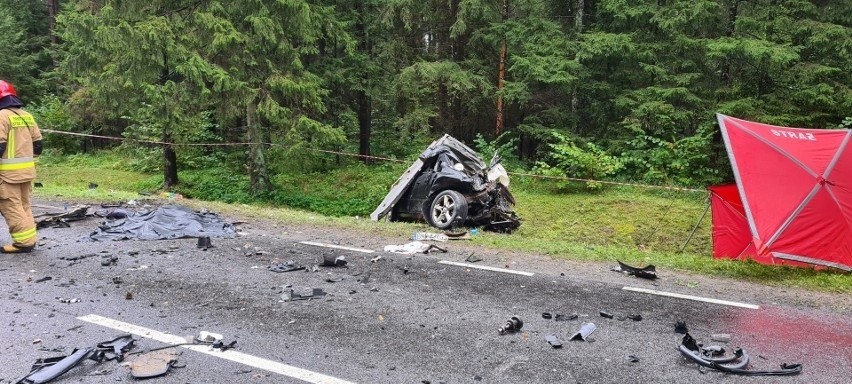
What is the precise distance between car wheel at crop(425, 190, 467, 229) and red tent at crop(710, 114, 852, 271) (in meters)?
4.25

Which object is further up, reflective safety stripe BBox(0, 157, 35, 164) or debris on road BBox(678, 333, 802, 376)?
reflective safety stripe BBox(0, 157, 35, 164)

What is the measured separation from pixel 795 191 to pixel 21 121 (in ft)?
32.6

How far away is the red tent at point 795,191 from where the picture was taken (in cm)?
638

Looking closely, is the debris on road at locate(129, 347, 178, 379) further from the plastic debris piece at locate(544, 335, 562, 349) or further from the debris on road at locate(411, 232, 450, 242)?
the debris on road at locate(411, 232, 450, 242)

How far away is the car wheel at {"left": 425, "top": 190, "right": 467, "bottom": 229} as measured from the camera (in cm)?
916

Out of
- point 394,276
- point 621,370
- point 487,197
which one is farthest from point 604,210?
point 621,370

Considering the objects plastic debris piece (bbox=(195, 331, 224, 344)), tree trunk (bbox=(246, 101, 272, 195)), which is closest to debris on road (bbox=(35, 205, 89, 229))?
plastic debris piece (bbox=(195, 331, 224, 344))

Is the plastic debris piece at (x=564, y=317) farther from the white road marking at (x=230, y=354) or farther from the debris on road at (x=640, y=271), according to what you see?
the white road marking at (x=230, y=354)

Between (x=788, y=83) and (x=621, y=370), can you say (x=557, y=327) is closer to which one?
(x=621, y=370)

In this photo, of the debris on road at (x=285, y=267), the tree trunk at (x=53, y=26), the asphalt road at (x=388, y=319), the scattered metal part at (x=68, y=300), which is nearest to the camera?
the asphalt road at (x=388, y=319)

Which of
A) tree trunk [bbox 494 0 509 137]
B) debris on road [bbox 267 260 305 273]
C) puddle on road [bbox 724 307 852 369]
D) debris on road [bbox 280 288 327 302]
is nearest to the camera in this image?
puddle on road [bbox 724 307 852 369]

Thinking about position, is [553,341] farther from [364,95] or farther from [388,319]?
[364,95]

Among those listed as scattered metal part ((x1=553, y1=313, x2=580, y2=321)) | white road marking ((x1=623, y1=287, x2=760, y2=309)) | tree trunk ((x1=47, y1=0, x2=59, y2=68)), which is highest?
tree trunk ((x1=47, y1=0, x2=59, y2=68))

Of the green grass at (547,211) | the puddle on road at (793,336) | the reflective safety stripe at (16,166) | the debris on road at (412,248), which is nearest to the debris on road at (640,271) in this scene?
the green grass at (547,211)
